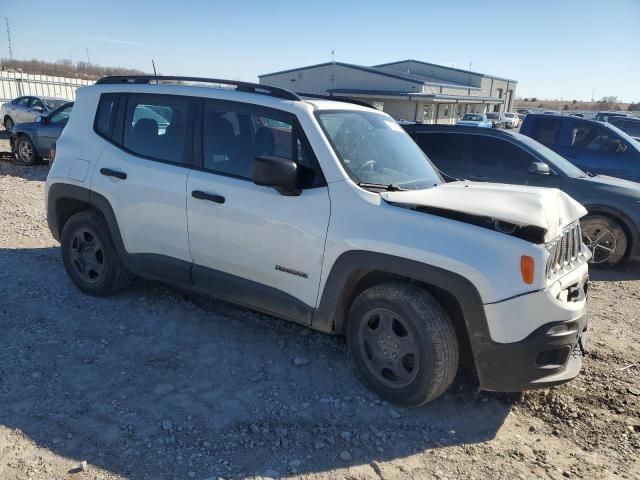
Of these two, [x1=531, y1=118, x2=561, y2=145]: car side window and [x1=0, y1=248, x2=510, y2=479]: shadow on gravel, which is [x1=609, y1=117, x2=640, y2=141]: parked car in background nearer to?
[x1=531, y1=118, x2=561, y2=145]: car side window

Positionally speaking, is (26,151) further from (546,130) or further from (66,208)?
(546,130)

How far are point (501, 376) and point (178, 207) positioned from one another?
103 inches

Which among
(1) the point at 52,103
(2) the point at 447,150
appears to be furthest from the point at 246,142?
(1) the point at 52,103

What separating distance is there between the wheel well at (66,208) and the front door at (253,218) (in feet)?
5.06

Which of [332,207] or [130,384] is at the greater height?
[332,207]

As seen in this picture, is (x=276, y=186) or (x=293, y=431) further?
(x=276, y=186)

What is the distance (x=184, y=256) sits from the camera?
13.6 ft

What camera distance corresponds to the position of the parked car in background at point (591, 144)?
8.73 m

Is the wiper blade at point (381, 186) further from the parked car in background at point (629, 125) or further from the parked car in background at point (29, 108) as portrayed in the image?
the parked car in background at point (629, 125)

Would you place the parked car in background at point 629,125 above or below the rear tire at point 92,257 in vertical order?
above

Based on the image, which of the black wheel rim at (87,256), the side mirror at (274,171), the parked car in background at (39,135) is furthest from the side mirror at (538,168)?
the parked car in background at (39,135)

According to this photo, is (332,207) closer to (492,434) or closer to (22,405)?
(492,434)

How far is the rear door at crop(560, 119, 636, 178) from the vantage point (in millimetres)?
8750

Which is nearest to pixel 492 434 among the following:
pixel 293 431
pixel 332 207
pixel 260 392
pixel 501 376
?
pixel 501 376
